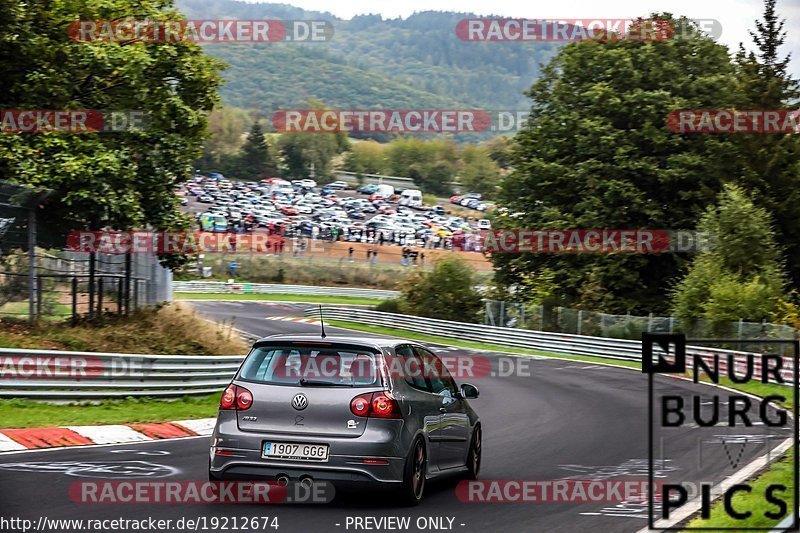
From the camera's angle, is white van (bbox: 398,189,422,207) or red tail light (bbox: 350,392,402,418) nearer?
red tail light (bbox: 350,392,402,418)

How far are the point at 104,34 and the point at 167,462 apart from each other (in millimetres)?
14587

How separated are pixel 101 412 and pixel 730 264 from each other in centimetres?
3104

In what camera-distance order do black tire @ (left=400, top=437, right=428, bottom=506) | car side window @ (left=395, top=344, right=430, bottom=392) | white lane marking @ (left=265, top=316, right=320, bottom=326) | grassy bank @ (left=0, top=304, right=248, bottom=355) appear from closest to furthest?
black tire @ (left=400, top=437, right=428, bottom=506)
car side window @ (left=395, top=344, right=430, bottom=392)
grassy bank @ (left=0, top=304, right=248, bottom=355)
white lane marking @ (left=265, top=316, right=320, bottom=326)

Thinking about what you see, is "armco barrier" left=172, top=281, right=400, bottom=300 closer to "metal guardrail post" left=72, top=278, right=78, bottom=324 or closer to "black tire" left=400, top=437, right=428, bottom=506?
"metal guardrail post" left=72, top=278, right=78, bottom=324

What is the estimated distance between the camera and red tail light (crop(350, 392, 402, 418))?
9.55m

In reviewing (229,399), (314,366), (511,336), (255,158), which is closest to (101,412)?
(229,399)

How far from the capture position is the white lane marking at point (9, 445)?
42.5 ft

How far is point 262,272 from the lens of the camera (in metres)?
81.6

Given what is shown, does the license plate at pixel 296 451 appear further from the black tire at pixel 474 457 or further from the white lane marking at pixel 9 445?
the white lane marking at pixel 9 445

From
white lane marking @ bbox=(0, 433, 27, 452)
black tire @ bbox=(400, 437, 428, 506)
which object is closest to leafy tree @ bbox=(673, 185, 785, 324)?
white lane marking @ bbox=(0, 433, 27, 452)

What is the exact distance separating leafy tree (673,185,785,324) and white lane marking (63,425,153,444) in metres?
28.2

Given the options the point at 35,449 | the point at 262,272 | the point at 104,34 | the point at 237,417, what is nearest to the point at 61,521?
the point at 237,417

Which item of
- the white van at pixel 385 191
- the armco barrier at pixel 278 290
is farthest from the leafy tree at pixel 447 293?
the white van at pixel 385 191

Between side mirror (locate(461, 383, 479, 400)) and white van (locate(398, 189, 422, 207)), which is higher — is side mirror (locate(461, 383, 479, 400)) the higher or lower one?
the lower one
